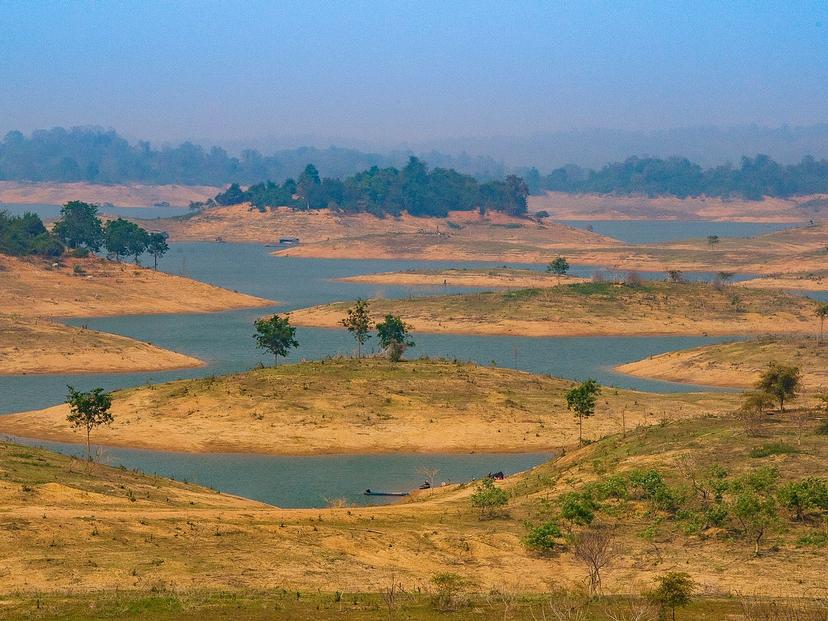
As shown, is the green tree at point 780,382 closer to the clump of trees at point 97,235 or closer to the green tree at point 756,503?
the green tree at point 756,503

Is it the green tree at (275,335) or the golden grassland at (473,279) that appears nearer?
the green tree at (275,335)

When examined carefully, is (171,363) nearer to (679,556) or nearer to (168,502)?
(168,502)

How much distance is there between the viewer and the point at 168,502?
4891 centimetres

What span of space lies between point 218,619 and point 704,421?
36410 millimetres

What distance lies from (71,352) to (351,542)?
70467mm

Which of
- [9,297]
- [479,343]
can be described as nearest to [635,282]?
[479,343]

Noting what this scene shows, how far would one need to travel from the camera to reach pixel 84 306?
14475cm

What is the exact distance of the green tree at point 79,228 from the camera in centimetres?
17775

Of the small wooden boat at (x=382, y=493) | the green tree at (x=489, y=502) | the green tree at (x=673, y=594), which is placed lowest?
the small wooden boat at (x=382, y=493)

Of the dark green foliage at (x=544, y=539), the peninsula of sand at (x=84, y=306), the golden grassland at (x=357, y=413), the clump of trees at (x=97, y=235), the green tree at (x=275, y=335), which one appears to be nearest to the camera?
the dark green foliage at (x=544, y=539)

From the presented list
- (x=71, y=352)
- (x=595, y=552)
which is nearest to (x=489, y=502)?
(x=595, y=552)

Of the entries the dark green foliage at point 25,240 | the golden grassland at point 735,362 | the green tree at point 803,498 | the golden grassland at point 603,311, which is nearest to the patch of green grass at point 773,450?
the green tree at point 803,498

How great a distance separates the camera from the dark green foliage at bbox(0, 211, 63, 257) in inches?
6186

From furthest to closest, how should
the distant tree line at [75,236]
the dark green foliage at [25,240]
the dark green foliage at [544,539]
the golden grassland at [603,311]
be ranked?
the distant tree line at [75,236] → the dark green foliage at [25,240] → the golden grassland at [603,311] → the dark green foliage at [544,539]
